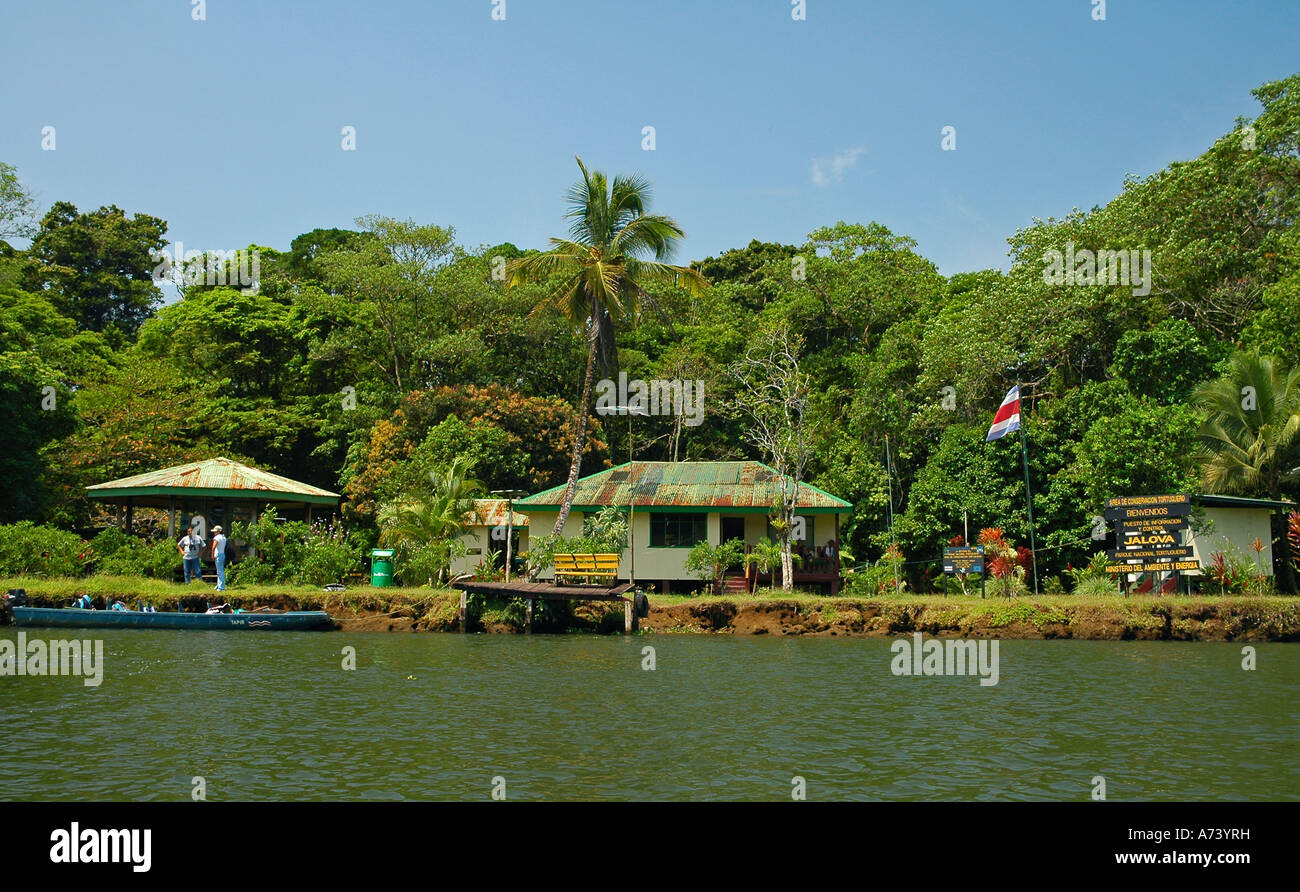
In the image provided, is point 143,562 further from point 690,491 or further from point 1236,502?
point 1236,502

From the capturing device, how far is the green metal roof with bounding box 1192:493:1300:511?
92.1ft

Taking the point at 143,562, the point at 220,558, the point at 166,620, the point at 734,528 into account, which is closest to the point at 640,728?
the point at 166,620

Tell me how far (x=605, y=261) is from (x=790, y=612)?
37.3 ft

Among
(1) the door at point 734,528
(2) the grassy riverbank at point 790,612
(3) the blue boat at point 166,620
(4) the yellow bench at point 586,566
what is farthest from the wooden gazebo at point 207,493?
(1) the door at point 734,528

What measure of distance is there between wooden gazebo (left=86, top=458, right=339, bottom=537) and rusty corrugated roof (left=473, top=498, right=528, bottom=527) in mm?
4912

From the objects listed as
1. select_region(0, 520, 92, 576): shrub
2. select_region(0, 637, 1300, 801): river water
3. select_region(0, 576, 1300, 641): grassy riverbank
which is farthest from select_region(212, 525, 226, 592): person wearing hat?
select_region(0, 637, 1300, 801): river water

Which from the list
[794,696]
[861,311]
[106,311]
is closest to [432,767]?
[794,696]

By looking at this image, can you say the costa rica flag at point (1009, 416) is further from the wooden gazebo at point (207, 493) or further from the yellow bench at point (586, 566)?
the wooden gazebo at point (207, 493)

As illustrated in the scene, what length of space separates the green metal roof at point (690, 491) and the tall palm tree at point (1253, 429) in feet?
36.2

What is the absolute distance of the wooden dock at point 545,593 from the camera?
25453 millimetres

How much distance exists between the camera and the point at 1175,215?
32.7 metres

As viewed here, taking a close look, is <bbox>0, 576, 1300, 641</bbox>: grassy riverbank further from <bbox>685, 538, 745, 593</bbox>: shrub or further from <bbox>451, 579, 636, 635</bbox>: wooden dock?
<bbox>685, 538, 745, 593</bbox>: shrub

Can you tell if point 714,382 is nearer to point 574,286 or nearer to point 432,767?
point 574,286
